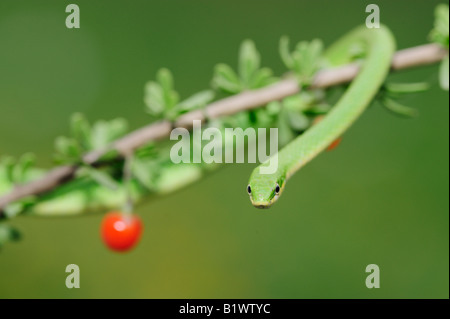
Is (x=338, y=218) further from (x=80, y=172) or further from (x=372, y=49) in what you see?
(x=80, y=172)

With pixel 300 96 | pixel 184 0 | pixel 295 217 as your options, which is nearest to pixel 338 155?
pixel 295 217

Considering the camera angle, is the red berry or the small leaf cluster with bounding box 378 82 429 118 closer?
the small leaf cluster with bounding box 378 82 429 118

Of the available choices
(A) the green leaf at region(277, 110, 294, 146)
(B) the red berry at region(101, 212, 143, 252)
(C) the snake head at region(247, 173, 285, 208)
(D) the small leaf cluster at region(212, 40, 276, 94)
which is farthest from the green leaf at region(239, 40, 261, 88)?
(B) the red berry at region(101, 212, 143, 252)

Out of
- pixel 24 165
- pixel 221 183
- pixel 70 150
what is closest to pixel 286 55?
pixel 70 150

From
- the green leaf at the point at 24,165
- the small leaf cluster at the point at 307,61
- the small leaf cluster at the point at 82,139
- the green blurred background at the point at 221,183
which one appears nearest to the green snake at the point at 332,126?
the small leaf cluster at the point at 307,61

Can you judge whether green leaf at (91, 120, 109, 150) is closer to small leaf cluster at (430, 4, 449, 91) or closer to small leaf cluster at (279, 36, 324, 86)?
small leaf cluster at (279, 36, 324, 86)
